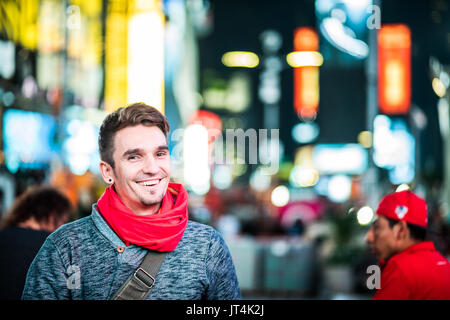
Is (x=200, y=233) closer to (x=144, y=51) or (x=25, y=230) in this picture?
(x=25, y=230)

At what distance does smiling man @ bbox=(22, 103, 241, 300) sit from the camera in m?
2.45

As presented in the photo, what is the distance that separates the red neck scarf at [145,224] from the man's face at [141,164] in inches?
3.0

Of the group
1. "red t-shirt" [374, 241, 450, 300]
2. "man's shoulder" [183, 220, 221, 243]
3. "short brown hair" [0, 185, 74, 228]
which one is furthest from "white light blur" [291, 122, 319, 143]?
"man's shoulder" [183, 220, 221, 243]

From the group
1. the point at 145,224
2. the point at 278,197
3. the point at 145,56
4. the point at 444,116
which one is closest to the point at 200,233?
the point at 145,224

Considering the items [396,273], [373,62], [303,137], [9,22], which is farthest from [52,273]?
[303,137]

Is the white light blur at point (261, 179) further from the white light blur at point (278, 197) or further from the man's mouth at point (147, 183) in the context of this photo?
the man's mouth at point (147, 183)

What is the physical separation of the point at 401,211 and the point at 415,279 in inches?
19.4

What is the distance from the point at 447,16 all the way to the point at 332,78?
157 ft

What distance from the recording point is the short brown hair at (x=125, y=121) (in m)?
2.56

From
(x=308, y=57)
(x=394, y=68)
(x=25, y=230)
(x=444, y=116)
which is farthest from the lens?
(x=308, y=57)

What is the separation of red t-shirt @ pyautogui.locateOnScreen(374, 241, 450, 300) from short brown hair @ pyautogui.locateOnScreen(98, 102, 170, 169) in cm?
160

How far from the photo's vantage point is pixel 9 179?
41.5ft

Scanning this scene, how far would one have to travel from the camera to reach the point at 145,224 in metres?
2.48
